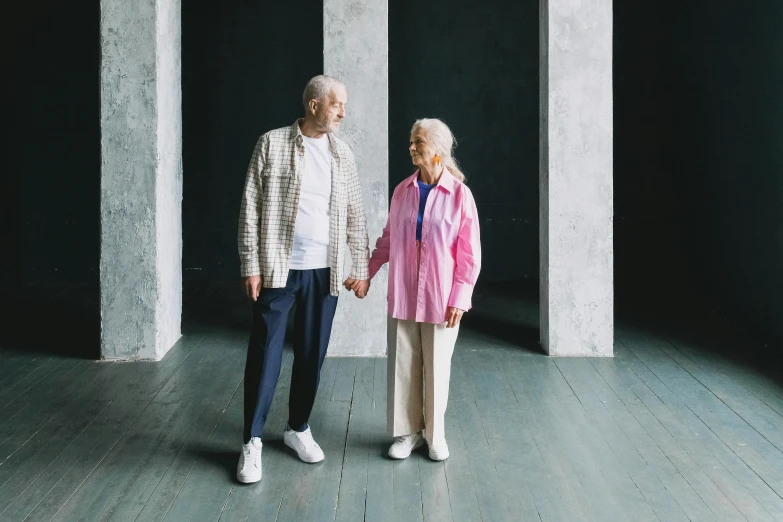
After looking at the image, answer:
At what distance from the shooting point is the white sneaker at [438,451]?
3.85 metres

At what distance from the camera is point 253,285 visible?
11.7 ft

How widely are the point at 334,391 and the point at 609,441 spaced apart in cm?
165

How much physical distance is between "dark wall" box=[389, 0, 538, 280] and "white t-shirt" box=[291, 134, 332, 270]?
5.13 meters

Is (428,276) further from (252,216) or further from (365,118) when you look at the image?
(365,118)

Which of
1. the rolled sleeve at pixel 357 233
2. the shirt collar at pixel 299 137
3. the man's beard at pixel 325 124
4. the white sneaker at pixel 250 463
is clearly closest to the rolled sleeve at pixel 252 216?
the shirt collar at pixel 299 137

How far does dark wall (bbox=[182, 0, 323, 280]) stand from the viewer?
8.56 metres

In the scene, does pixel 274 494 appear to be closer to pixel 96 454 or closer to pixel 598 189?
pixel 96 454

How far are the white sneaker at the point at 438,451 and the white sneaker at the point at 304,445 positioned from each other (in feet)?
1.65

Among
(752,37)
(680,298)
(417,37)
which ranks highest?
(417,37)

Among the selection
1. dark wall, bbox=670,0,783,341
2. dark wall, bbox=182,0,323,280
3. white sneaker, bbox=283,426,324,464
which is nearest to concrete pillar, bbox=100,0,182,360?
white sneaker, bbox=283,426,324,464

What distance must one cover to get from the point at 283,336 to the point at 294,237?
0.43m

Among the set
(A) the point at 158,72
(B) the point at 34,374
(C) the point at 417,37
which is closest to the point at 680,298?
(C) the point at 417,37

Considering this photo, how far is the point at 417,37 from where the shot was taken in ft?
28.6

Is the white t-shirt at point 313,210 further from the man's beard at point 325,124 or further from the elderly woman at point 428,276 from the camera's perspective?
the elderly woman at point 428,276
